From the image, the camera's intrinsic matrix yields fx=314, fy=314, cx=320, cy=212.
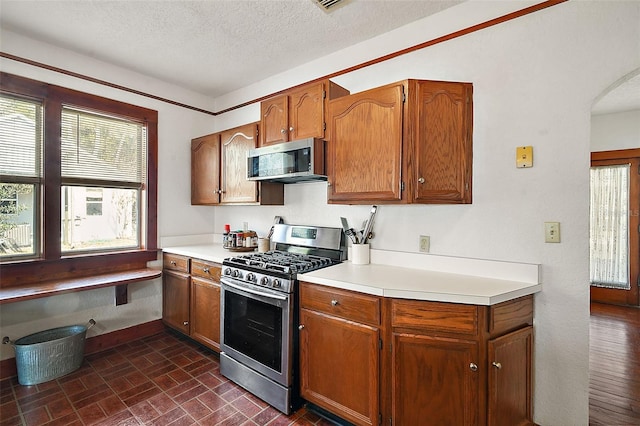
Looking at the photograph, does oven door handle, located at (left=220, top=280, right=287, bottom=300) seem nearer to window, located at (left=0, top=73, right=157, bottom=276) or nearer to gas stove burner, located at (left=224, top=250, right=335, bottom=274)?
gas stove burner, located at (left=224, top=250, right=335, bottom=274)

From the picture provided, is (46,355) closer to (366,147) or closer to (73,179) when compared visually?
(73,179)

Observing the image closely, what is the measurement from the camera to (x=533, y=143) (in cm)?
187

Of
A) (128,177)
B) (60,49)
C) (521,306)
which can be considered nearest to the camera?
(521,306)

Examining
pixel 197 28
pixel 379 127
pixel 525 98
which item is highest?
pixel 197 28

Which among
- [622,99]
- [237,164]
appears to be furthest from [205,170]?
[622,99]

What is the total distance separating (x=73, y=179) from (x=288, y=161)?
2035 millimetres

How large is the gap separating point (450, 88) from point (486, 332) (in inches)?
56.8

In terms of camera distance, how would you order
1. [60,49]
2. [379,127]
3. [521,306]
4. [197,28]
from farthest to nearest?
[60,49], [197,28], [379,127], [521,306]

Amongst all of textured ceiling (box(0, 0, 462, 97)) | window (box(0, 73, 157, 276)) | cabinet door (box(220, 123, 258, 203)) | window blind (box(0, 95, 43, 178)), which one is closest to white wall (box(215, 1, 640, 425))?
textured ceiling (box(0, 0, 462, 97))

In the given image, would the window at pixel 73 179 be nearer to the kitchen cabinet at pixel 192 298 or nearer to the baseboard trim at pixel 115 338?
the kitchen cabinet at pixel 192 298

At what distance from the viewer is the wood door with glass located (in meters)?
4.27

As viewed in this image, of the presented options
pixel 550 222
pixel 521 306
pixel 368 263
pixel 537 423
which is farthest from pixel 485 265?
pixel 537 423

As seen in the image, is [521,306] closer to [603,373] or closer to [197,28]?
[603,373]

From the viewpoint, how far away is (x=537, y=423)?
185 cm
